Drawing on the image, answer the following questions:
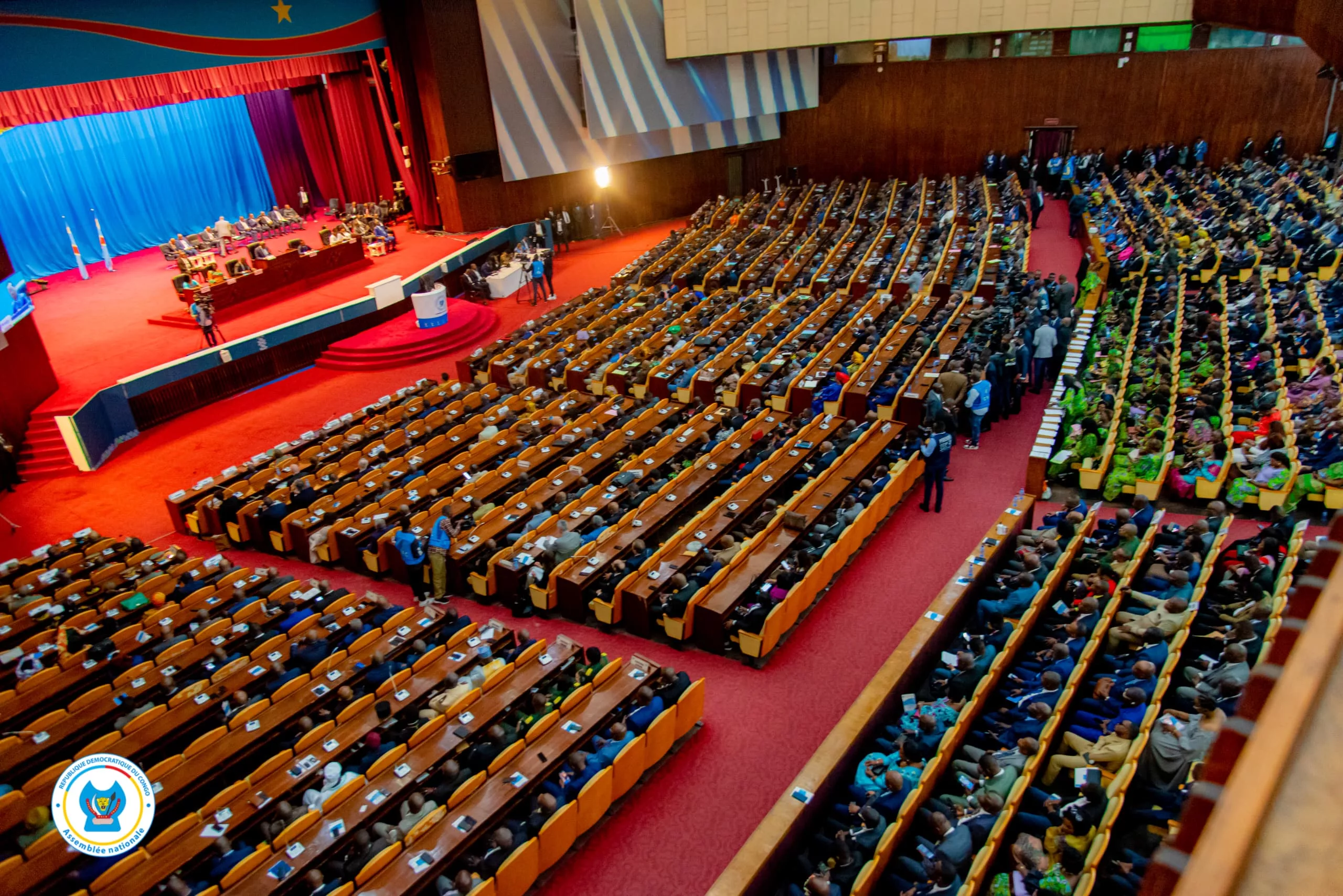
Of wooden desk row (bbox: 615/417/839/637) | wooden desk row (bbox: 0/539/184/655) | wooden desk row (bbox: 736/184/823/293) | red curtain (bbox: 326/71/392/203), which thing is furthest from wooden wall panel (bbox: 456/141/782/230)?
wooden desk row (bbox: 615/417/839/637)

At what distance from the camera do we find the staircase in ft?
47.9

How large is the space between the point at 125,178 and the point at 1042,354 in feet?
81.8

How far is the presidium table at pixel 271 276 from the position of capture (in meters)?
18.4

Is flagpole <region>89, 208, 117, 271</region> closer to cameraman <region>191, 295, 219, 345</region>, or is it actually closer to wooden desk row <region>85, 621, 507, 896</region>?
cameraman <region>191, 295, 219, 345</region>

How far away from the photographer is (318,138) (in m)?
26.7

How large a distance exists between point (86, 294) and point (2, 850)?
1845 centimetres

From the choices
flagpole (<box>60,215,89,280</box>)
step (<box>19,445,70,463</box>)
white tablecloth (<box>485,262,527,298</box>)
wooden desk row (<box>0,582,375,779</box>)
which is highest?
flagpole (<box>60,215,89,280</box>)

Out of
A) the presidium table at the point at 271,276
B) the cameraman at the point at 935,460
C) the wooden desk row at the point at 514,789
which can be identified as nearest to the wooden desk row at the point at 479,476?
the wooden desk row at the point at 514,789

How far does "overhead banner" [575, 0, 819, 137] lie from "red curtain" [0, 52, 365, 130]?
6.81 meters

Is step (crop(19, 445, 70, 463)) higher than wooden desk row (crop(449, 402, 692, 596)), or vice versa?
step (crop(19, 445, 70, 463))

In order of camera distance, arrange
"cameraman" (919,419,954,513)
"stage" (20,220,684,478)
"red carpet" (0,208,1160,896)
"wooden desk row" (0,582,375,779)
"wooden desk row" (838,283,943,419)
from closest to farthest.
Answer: "red carpet" (0,208,1160,896) → "wooden desk row" (0,582,375,779) → "cameraman" (919,419,954,513) → "wooden desk row" (838,283,943,419) → "stage" (20,220,684,478)

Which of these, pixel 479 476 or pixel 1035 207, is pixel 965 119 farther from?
pixel 479 476

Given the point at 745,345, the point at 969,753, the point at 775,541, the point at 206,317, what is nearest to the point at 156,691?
the point at 775,541

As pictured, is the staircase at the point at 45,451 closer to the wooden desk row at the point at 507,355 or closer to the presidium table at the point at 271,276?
the presidium table at the point at 271,276
